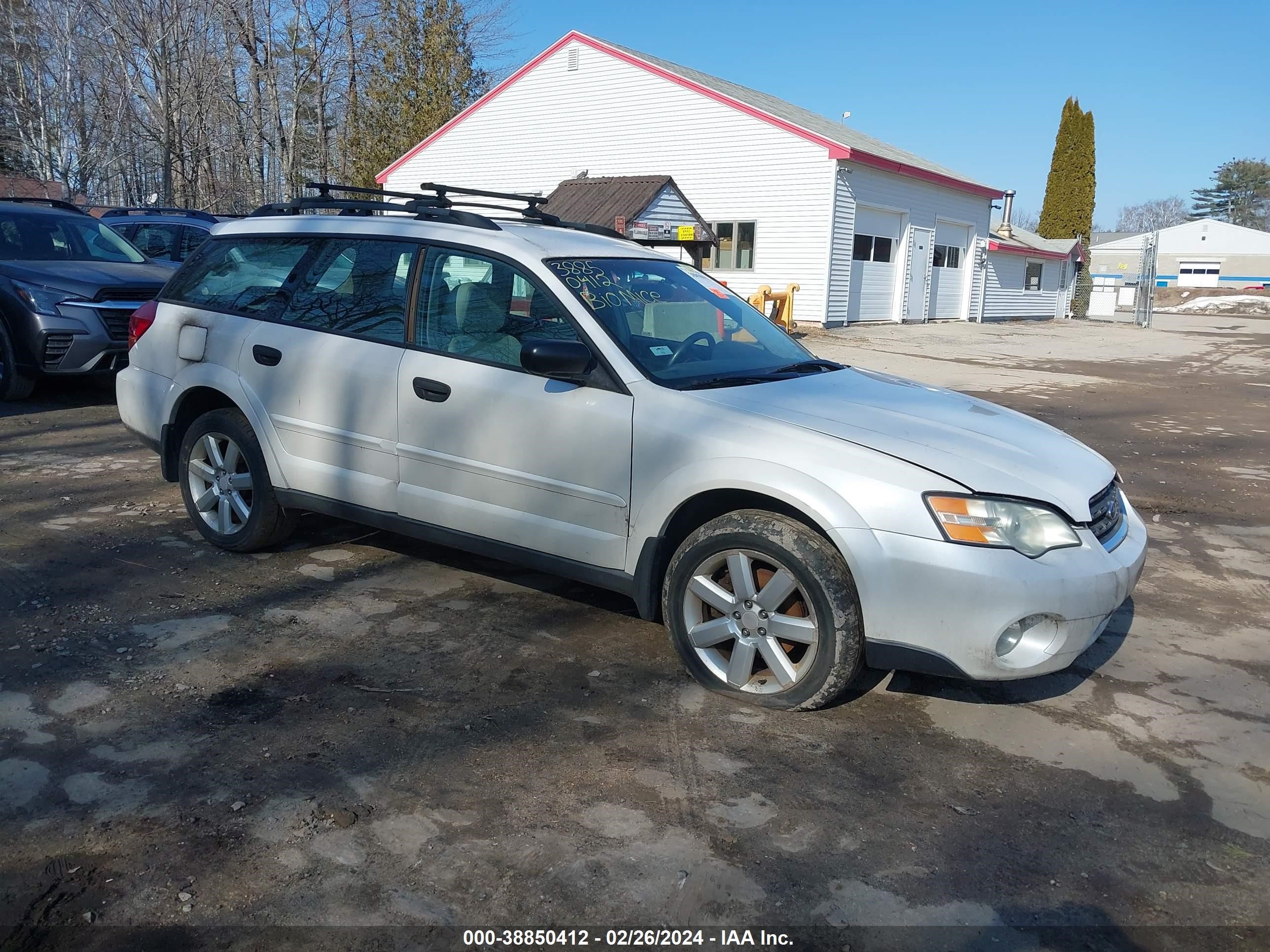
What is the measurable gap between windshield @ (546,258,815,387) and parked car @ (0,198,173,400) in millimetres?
6313

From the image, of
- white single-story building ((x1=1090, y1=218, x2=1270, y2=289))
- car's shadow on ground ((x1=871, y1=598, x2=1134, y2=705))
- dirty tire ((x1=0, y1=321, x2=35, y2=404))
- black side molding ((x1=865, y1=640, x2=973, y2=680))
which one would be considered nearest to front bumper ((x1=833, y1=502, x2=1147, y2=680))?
black side molding ((x1=865, y1=640, x2=973, y2=680))

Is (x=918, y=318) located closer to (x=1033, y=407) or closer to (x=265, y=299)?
(x=1033, y=407)

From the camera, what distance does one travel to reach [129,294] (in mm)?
9164

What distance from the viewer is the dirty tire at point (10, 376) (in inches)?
356

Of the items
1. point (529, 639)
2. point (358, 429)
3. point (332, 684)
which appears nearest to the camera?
point (332, 684)

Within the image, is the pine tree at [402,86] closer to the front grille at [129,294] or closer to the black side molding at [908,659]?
the front grille at [129,294]

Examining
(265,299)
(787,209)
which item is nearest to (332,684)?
(265,299)

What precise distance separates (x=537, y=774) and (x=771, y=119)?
22.5 metres

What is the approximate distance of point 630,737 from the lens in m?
3.54

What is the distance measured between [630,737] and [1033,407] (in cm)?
992

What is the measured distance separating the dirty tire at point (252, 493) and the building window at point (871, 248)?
21.1 meters

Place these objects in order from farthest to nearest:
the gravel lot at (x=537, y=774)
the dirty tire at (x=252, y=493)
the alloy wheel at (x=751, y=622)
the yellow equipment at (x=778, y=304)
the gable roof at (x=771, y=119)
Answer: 1. the gable roof at (x=771, y=119)
2. the yellow equipment at (x=778, y=304)
3. the dirty tire at (x=252, y=493)
4. the alloy wheel at (x=751, y=622)
5. the gravel lot at (x=537, y=774)

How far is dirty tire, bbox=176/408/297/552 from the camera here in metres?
5.05

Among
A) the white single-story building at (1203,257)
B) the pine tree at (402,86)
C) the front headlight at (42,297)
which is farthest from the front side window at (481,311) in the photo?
the white single-story building at (1203,257)
